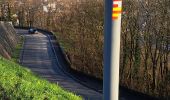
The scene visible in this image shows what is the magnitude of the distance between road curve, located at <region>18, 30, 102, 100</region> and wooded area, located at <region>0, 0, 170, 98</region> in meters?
3.44

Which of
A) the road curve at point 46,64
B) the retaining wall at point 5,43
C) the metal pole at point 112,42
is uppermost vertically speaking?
the metal pole at point 112,42

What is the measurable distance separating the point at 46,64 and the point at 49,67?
7.56 feet

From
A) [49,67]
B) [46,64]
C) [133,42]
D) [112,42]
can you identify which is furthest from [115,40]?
[133,42]

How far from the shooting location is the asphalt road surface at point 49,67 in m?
28.7

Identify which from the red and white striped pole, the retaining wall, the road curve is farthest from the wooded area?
the red and white striped pole

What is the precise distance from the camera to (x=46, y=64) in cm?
4897

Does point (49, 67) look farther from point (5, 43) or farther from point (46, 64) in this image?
point (5, 43)

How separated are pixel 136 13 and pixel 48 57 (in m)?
14.3

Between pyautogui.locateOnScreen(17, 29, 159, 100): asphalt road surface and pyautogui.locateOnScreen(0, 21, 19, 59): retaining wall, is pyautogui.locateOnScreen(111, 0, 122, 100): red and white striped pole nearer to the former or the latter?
pyautogui.locateOnScreen(17, 29, 159, 100): asphalt road surface

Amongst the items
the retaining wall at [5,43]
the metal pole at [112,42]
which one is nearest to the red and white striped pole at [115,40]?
the metal pole at [112,42]

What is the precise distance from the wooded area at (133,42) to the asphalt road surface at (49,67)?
346 cm

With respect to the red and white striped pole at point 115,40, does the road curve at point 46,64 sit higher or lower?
lower

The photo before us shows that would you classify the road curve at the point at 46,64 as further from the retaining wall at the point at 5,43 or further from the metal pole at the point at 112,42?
the metal pole at the point at 112,42

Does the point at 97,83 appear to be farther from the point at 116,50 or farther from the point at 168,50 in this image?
the point at 116,50
